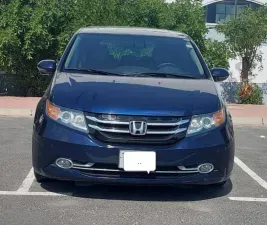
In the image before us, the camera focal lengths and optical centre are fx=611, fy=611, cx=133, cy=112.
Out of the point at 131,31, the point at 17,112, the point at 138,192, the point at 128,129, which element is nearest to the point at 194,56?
the point at 131,31

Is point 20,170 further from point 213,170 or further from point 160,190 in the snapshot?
point 213,170

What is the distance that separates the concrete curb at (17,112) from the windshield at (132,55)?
5054 mm

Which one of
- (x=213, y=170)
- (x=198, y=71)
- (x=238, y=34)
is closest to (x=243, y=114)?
(x=238, y=34)

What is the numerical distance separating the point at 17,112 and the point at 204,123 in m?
6.85

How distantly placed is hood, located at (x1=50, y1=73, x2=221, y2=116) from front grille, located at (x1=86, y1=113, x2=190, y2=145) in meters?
0.05

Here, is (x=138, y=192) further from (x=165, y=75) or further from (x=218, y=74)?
(x=218, y=74)

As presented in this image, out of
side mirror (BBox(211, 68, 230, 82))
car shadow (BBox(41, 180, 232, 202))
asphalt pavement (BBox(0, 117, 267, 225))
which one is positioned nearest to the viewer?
asphalt pavement (BBox(0, 117, 267, 225))

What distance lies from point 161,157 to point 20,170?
211 centimetres

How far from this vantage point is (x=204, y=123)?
17.4 ft

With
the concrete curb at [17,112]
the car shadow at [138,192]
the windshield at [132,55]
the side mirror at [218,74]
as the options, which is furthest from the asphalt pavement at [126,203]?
the concrete curb at [17,112]

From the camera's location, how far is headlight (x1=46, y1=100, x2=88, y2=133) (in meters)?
5.18

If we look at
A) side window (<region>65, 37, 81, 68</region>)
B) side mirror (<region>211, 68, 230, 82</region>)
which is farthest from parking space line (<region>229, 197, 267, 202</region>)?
side window (<region>65, 37, 81, 68</region>)

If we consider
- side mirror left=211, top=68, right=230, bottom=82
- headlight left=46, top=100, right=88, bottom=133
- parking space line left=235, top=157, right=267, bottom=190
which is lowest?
parking space line left=235, top=157, right=267, bottom=190

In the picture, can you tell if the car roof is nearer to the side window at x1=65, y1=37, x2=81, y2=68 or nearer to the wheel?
the side window at x1=65, y1=37, x2=81, y2=68
